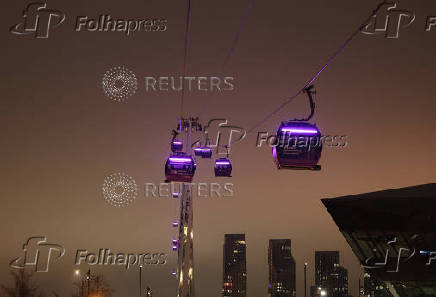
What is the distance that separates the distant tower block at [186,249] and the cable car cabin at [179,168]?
906 inches

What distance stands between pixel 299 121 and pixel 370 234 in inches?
799

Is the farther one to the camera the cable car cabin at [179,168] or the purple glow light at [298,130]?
the cable car cabin at [179,168]

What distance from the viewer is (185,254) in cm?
5103

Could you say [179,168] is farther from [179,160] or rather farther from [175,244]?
[175,244]

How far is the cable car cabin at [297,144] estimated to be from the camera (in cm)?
1634

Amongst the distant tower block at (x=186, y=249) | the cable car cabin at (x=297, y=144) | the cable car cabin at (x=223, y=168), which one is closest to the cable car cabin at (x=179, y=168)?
the cable car cabin at (x=223, y=168)

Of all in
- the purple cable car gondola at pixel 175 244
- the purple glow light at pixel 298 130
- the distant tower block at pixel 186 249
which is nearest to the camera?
the purple glow light at pixel 298 130

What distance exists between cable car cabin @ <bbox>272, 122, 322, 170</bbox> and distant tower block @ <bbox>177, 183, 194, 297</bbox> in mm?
32349

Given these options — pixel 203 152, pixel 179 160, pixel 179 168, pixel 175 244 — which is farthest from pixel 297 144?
pixel 175 244

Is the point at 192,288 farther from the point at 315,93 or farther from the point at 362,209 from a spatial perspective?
the point at 315,93

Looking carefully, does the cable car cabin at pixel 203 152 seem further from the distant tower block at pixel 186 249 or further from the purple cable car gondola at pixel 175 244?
the purple cable car gondola at pixel 175 244

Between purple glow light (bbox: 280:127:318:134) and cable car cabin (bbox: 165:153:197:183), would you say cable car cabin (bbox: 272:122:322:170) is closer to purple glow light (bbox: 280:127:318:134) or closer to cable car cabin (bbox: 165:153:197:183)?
purple glow light (bbox: 280:127:318:134)

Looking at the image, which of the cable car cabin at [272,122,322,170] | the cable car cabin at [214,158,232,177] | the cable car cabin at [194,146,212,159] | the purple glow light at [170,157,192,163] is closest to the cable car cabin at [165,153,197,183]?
the purple glow light at [170,157,192,163]

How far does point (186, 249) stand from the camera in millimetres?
51688
